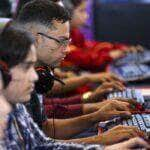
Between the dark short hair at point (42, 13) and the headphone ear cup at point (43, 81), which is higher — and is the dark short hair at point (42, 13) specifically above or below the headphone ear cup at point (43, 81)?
above

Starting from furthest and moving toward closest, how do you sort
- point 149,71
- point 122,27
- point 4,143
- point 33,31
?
1. point 122,27
2. point 149,71
3. point 33,31
4. point 4,143

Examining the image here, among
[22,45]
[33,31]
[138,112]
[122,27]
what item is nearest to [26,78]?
[22,45]

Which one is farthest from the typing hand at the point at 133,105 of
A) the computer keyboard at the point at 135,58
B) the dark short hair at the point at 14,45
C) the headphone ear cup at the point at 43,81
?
the computer keyboard at the point at 135,58

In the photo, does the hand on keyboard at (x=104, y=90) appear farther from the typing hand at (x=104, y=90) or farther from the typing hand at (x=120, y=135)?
the typing hand at (x=120, y=135)

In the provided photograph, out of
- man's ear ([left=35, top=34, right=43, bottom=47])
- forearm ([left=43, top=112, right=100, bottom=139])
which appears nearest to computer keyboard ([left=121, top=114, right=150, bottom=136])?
forearm ([left=43, top=112, right=100, bottom=139])

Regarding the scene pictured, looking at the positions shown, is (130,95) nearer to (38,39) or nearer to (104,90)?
(104,90)

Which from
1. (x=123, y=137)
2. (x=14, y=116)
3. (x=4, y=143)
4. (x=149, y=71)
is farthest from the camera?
(x=149, y=71)

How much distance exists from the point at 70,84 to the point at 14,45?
1497 millimetres

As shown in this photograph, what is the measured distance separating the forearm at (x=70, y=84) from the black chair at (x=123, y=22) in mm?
1606

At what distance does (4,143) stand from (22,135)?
0.60 ft

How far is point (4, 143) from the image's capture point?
169 cm

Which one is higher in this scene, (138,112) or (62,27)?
(62,27)

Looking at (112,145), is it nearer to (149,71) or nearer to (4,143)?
(4,143)

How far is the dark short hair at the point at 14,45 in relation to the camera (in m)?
1.76
